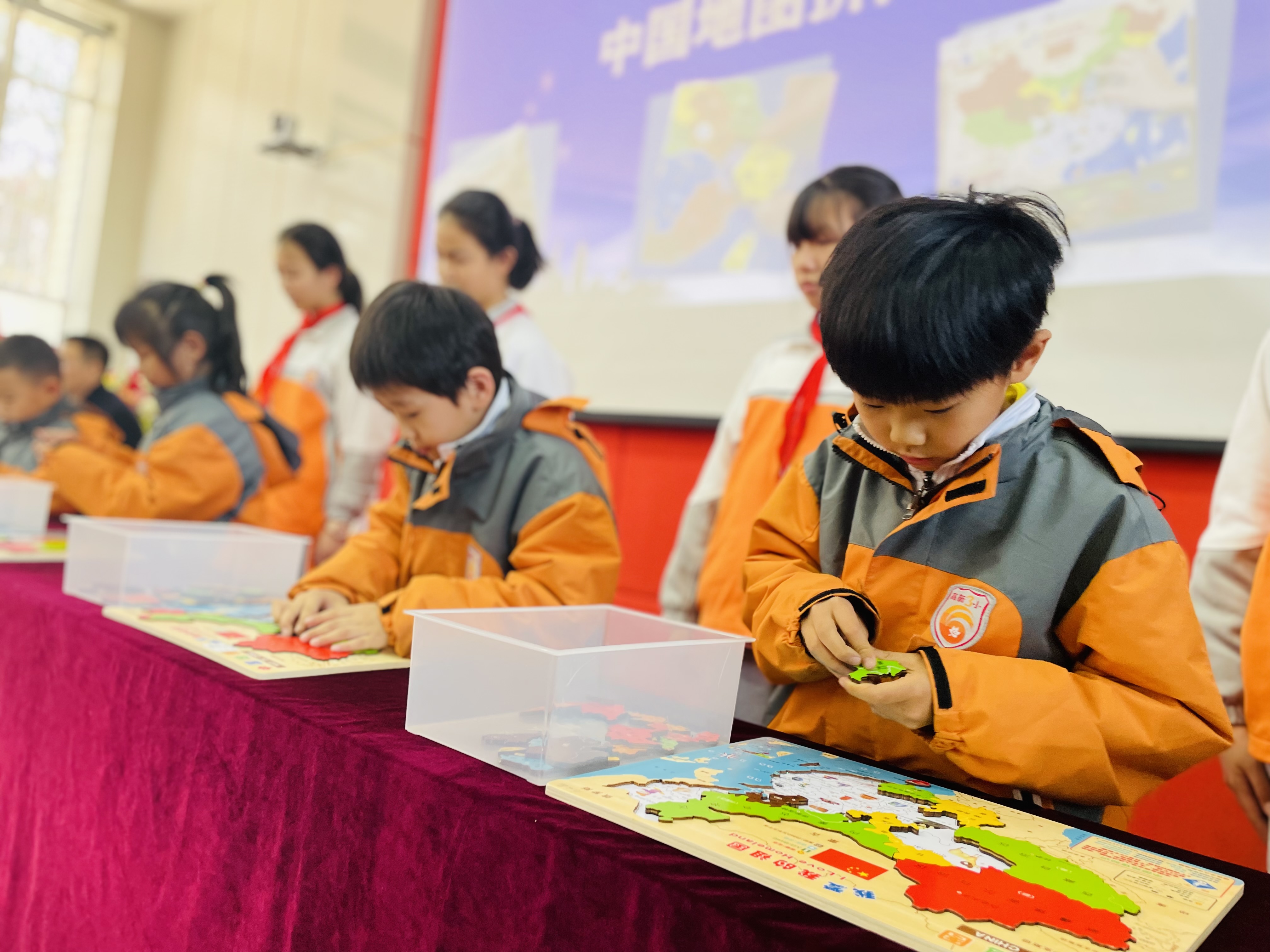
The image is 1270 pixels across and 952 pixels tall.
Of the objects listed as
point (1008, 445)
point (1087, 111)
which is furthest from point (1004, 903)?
point (1087, 111)

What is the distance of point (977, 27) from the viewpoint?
205 cm

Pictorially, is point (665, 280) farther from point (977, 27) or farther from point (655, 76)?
point (977, 27)

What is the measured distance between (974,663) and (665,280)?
2043 mm

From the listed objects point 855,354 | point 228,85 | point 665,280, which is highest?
point 228,85

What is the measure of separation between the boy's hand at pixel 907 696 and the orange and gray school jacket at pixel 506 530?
518 mm

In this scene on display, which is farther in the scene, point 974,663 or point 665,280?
point 665,280

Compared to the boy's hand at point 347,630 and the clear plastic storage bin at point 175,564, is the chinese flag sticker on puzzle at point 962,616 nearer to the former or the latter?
the boy's hand at point 347,630

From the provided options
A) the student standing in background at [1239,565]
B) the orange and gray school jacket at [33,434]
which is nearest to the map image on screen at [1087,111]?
the student standing in background at [1239,565]

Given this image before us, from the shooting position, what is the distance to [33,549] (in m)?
1.61

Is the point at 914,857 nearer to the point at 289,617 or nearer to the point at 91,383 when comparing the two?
the point at 289,617

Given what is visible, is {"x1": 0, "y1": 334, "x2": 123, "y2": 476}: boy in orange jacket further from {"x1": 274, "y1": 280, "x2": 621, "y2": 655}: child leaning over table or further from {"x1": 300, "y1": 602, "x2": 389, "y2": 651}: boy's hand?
{"x1": 300, "y1": 602, "x2": 389, "y2": 651}: boy's hand

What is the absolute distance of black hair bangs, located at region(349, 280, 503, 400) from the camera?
→ 4.15 ft

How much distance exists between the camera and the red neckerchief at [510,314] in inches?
83.0

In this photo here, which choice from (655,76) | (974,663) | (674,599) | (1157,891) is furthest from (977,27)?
(1157,891)
